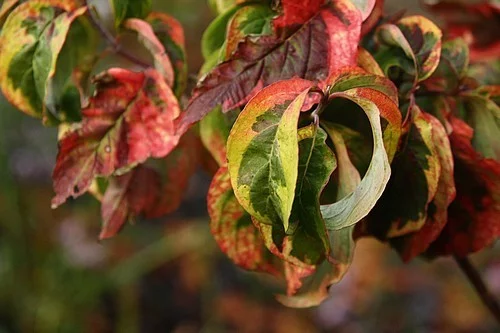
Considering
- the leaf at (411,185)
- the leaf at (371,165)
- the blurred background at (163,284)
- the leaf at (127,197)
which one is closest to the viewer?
the leaf at (371,165)

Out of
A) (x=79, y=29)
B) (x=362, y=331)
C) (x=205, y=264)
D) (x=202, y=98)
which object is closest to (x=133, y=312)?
(x=205, y=264)

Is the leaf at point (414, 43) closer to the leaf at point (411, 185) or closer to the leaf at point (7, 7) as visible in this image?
the leaf at point (411, 185)

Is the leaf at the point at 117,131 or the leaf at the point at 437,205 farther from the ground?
the leaf at the point at 117,131

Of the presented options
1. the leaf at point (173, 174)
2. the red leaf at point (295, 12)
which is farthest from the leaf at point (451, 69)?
the leaf at point (173, 174)

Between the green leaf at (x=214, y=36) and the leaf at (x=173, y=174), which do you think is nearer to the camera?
the green leaf at (x=214, y=36)

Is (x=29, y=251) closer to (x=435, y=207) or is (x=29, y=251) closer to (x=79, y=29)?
(x=79, y=29)

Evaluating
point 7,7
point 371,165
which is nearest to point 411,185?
point 371,165

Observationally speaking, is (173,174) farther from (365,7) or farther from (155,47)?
(365,7)
